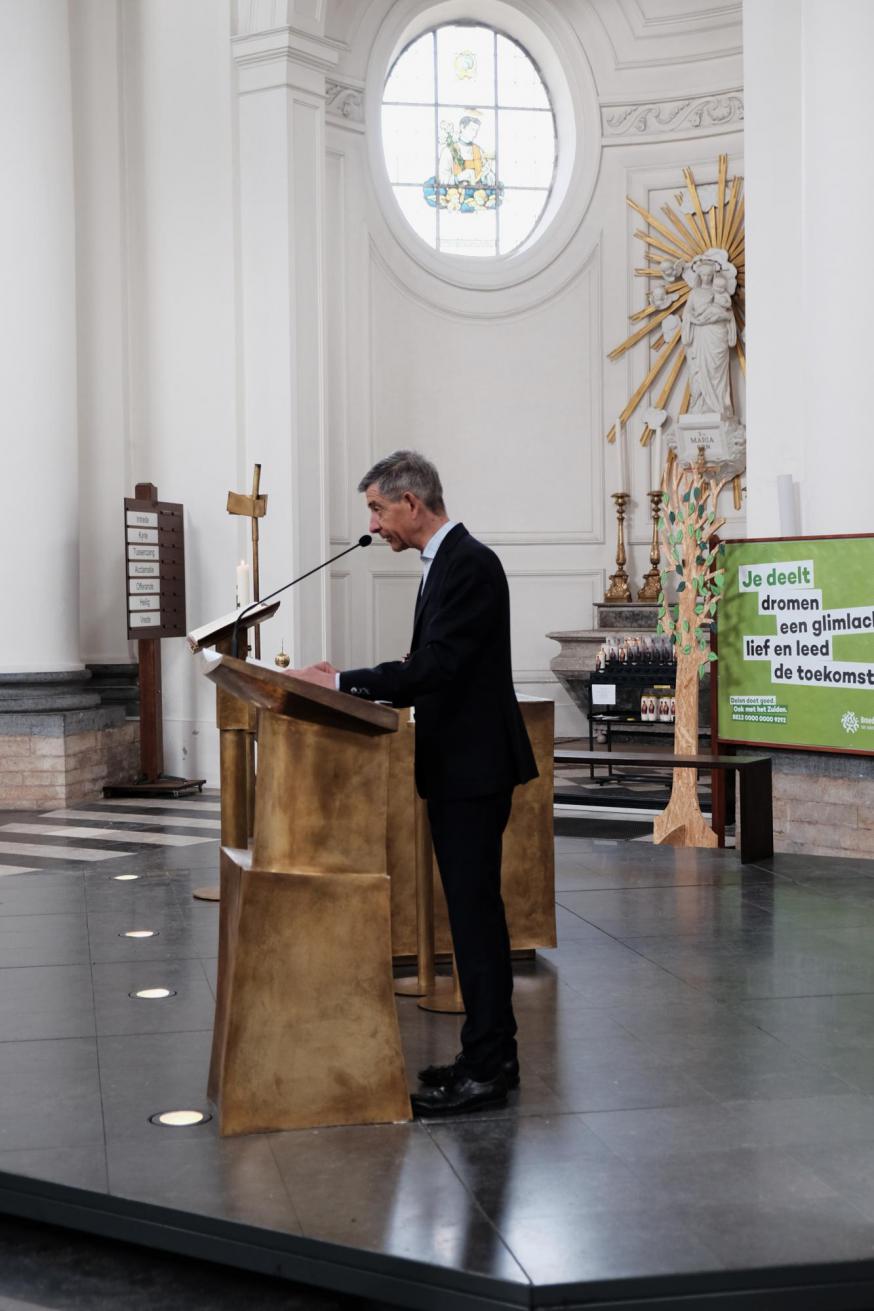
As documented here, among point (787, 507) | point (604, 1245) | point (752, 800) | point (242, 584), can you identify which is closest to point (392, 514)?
point (604, 1245)

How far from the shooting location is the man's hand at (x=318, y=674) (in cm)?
340

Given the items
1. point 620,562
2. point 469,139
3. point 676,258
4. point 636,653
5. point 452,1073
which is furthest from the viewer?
point 469,139

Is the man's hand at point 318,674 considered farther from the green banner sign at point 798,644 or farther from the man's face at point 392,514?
the green banner sign at point 798,644

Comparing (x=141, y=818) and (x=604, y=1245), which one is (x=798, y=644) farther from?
(x=604, y=1245)

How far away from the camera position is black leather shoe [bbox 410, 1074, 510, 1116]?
358 cm

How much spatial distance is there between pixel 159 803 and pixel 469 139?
687 cm

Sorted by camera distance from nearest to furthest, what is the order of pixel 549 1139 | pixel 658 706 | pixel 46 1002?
1. pixel 549 1139
2. pixel 46 1002
3. pixel 658 706

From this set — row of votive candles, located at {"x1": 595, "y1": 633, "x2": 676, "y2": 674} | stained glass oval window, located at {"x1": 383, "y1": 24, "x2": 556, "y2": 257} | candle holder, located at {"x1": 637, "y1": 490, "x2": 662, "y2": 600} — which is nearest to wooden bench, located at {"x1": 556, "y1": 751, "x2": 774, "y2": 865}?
row of votive candles, located at {"x1": 595, "y1": 633, "x2": 676, "y2": 674}

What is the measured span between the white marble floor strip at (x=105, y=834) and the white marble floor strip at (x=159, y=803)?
2.89 ft

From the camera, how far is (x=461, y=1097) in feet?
11.8

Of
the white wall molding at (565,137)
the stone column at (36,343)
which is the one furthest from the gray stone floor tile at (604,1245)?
the white wall molding at (565,137)

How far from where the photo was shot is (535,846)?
17.2ft

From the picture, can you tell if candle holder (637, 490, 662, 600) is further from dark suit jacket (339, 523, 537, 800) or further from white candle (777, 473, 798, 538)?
dark suit jacket (339, 523, 537, 800)

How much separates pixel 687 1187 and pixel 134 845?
5319 mm
